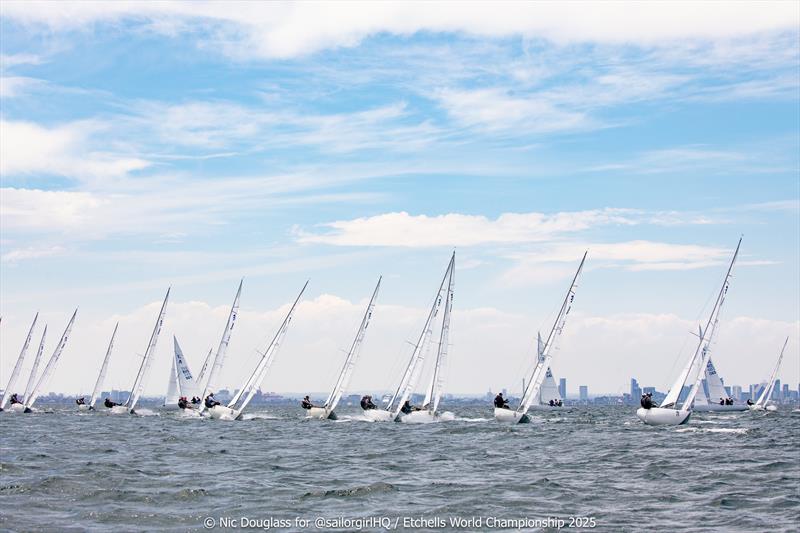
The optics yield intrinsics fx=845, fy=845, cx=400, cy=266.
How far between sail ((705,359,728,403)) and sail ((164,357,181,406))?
208ft

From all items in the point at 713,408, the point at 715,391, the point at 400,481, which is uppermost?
the point at 715,391

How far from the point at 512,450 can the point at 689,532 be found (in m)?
18.7

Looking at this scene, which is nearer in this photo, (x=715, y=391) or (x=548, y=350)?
(x=548, y=350)

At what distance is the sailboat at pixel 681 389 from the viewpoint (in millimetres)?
53688

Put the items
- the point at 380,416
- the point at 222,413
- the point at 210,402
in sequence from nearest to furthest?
the point at 380,416 → the point at 222,413 → the point at 210,402

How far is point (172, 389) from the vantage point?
308 feet

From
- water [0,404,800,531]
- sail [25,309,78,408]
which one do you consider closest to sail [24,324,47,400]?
sail [25,309,78,408]

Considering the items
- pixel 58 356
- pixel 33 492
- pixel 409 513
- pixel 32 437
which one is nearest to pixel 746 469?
pixel 409 513

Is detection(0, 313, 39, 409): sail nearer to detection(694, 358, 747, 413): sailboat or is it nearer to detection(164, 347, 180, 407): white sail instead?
detection(164, 347, 180, 407): white sail

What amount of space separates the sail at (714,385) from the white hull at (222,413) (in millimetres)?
63549

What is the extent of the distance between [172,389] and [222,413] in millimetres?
30708

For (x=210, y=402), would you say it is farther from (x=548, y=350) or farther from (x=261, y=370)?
(x=548, y=350)

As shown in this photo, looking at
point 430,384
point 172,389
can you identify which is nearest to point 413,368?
point 430,384

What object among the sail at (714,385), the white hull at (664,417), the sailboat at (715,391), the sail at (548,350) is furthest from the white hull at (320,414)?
the sail at (714,385)
